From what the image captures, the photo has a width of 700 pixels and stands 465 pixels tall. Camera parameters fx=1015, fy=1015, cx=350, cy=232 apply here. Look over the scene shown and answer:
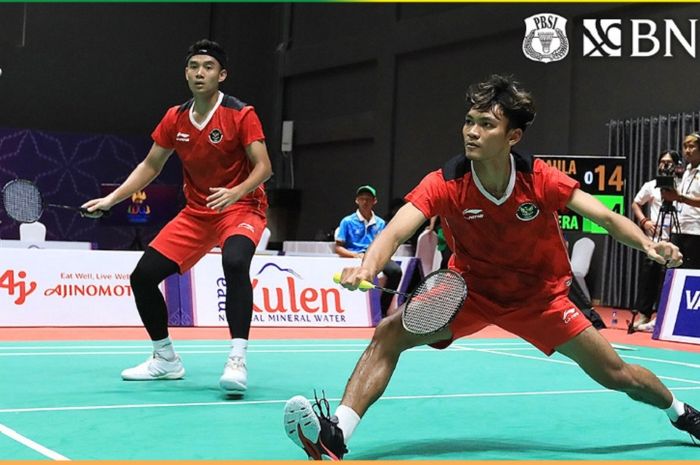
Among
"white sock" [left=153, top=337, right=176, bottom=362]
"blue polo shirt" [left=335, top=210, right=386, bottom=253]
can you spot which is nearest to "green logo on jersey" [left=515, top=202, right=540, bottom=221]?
"white sock" [left=153, top=337, right=176, bottom=362]

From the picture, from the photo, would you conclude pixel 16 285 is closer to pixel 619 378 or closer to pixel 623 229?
pixel 619 378

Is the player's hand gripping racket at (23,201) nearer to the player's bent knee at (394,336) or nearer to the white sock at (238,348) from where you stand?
the white sock at (238,348)

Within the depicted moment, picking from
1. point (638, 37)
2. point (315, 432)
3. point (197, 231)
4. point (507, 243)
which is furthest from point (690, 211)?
point (315, 432)

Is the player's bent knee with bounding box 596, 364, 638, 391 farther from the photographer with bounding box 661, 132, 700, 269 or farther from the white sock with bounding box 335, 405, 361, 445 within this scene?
the photographer with bounding box 661, 132, 700, 269

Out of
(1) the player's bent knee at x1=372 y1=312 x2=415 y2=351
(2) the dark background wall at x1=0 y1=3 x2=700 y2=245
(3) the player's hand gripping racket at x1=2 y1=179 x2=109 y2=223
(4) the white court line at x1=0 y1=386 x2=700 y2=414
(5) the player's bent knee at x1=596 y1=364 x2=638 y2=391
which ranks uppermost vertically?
(2) the dark background wall at x1=0 y1=3 x2=700 y2=245

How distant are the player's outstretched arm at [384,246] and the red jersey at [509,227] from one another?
11cm

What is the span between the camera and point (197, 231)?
523 centimetres

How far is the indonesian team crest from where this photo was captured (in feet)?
50.1

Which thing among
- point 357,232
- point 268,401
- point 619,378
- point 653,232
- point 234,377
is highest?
point 653,232

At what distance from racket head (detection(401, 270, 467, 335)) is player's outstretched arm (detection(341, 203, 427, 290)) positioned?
0.18 metres

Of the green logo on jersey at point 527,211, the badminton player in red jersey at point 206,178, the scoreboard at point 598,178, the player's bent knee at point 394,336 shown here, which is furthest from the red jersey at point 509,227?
the scoreboard at point 598,178

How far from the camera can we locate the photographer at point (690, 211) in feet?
30.3

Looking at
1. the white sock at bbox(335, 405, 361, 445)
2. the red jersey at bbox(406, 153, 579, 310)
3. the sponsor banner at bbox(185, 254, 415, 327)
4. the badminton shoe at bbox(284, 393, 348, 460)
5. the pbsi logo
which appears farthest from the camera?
the sponsor banner at bbox(185, 254, 415, 327)

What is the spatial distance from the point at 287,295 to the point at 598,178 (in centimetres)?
378
